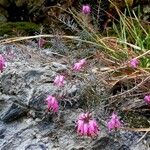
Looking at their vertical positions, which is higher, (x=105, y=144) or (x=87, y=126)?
(x=87, y=126)

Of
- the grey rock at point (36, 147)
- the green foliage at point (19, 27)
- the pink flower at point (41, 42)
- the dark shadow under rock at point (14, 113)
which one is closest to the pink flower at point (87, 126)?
the grey rock at point (36, 147)

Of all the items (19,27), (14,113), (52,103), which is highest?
(52,103)

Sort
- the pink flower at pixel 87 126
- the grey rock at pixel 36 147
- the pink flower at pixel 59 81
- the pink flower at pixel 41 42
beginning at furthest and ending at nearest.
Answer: the pink flower at pixel 41 42
the pink flower at pixel 59 81
the grey rock at pixel 36 147
the pink flower at pixel 87 126

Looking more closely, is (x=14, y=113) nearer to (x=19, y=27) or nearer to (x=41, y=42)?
(x=41, y=42)

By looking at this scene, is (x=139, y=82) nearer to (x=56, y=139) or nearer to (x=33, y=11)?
(x=56, y=139)

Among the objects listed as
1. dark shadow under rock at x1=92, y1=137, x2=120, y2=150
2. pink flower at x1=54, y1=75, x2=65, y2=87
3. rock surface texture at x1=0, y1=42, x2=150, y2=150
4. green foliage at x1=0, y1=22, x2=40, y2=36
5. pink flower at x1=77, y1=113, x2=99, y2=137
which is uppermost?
pink flower at x1=54, y1=75, x2=65, y2=87

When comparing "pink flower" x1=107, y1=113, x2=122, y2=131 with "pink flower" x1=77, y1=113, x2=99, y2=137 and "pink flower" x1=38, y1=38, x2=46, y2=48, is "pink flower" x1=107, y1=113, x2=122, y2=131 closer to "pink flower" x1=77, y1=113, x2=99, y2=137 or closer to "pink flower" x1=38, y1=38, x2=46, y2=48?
"pink flower" x1=77, y1=113, x2=99, y2=137

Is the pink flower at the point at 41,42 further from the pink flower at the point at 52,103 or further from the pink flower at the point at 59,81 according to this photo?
the pink flower at the point at 52,103

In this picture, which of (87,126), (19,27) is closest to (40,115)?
(87,126)

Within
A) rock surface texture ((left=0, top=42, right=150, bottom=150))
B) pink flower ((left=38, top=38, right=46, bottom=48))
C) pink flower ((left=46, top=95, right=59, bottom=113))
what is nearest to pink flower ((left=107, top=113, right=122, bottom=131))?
rock surface texture ((left=0, top=42, right=150, bottom=150))
